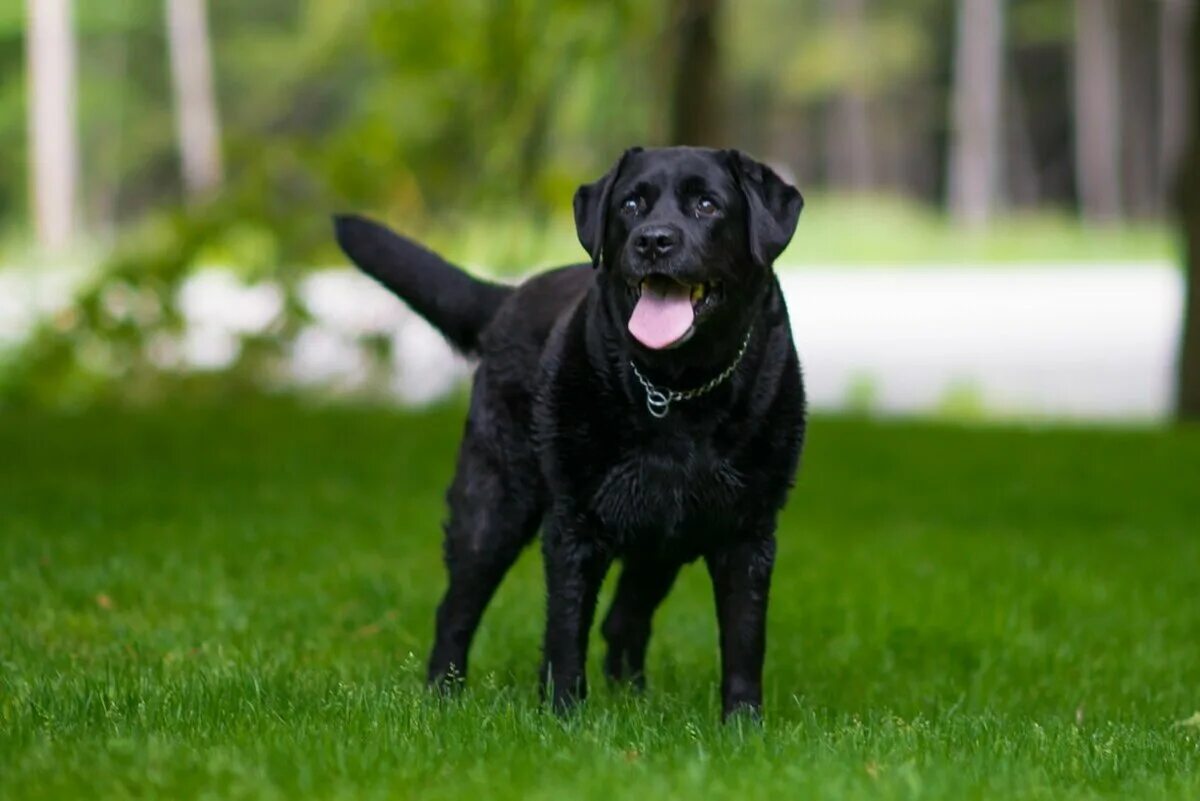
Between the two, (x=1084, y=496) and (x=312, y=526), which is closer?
(x=312, y=526)

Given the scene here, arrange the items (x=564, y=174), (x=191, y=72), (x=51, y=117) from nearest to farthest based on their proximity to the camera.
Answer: (x=564, y=174) → (x=51, y=117) → (x=191, y=72)

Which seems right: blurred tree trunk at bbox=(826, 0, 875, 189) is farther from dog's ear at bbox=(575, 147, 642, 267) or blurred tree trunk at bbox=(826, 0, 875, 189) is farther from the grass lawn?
dog's ear at bbox=(575, 147, 642, 267)

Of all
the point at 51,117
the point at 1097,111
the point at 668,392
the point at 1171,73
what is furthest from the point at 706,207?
the point at 1097,111

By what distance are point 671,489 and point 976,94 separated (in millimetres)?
50524

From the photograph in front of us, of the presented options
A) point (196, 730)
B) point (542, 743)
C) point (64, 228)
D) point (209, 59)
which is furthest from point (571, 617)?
point (209, 59)

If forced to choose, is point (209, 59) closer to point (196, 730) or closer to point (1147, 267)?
point (1147, 267)

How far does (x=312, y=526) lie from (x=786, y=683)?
339 centimetres

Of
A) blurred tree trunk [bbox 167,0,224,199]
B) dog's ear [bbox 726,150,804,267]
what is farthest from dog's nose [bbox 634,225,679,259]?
blurred tree trunk [bbox 167,0,224,199]

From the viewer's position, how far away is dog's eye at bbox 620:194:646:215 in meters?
4.55

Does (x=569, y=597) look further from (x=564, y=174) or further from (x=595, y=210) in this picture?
(x=564, y=174)

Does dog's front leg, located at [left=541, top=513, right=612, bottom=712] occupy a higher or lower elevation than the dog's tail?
lower

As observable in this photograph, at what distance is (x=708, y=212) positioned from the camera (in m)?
4.48

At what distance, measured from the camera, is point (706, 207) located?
4.48 m

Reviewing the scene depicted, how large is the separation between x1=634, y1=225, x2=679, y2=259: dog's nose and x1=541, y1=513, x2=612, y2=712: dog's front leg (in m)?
0.79
